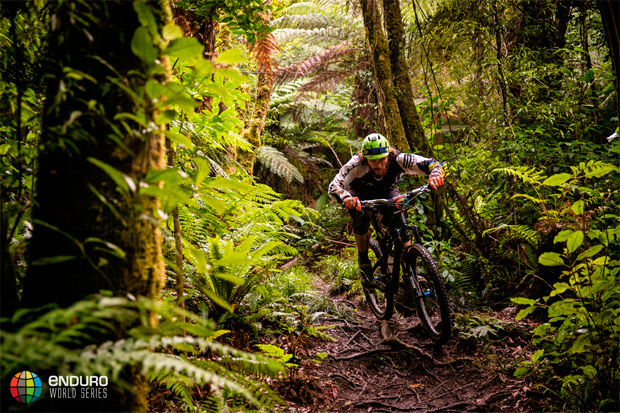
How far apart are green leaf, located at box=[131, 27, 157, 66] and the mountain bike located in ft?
10.6

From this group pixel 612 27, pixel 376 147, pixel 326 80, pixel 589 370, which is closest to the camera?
pixel 612 27

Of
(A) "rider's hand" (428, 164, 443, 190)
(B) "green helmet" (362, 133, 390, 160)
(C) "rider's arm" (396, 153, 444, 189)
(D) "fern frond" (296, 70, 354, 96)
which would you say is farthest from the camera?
(D) "fern frond" (296, 70, 354, 96)

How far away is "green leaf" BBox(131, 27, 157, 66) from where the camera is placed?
1059mm

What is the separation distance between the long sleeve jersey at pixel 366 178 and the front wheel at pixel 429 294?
3.50ft

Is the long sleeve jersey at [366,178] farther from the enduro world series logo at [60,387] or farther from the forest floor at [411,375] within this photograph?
the enduro world series logo at [60,387]

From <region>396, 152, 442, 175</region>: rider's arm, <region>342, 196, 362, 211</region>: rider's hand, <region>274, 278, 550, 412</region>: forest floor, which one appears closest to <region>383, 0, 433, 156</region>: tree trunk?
<region>396, 152, 442, 175</region>: rider's arm

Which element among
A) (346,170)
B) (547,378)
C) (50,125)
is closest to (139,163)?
(50,125)

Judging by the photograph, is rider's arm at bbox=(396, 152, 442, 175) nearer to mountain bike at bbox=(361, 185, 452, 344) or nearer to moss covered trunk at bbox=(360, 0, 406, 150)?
mountain bike at bbox=(361, 185, 452, 344)

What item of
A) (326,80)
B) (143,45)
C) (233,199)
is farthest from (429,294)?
(326,80)

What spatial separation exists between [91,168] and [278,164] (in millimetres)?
9325

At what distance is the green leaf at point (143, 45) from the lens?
106cm

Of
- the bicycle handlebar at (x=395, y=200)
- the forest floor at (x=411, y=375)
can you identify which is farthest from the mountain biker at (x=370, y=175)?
the forest floor at (x=411, y=375)

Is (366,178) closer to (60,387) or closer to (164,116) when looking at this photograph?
(164,116)

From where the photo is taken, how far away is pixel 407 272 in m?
4.18
